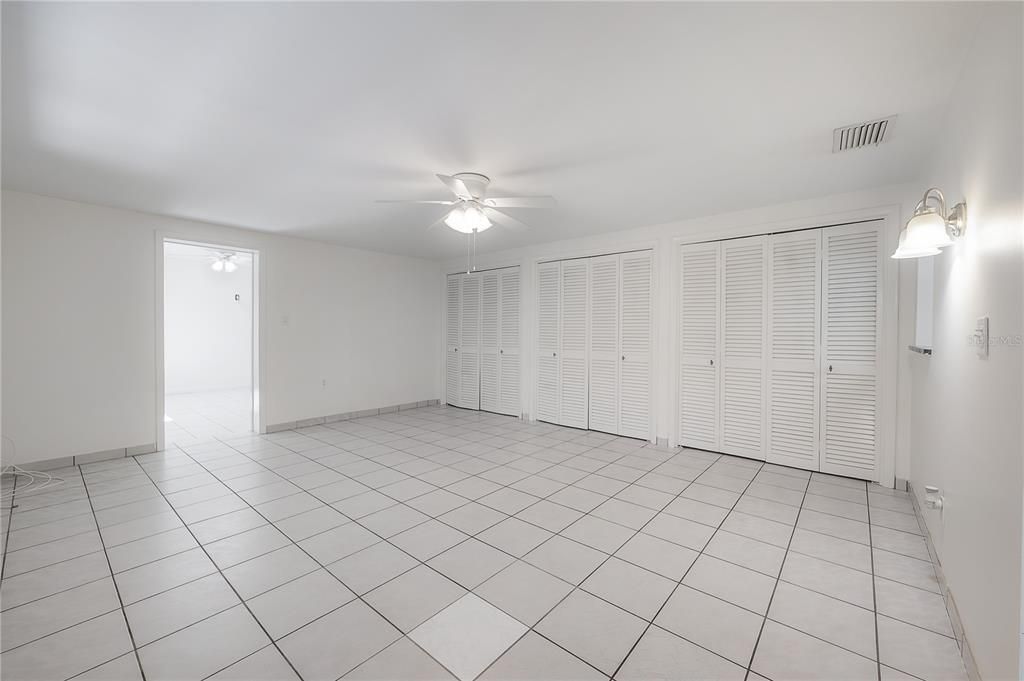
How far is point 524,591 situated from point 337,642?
2.85 ft

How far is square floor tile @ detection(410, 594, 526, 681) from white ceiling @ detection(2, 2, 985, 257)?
2524 mm

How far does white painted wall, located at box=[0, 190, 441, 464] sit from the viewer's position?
3654 millimetres

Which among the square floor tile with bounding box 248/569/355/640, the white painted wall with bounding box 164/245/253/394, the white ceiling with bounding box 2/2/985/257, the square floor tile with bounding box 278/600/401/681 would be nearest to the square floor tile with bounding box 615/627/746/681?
the square floor tile with bounding box 278/600/401/681

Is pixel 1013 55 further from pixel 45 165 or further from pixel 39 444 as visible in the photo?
pixel 39 444

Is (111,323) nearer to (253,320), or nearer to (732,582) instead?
(253,320)

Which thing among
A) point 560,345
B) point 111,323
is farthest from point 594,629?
point 111,323

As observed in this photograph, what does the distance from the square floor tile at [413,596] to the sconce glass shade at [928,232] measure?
2.77 m

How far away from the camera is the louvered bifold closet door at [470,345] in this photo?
6668mm

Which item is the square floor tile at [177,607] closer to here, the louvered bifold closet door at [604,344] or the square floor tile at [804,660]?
the square floor tile at [804,660]

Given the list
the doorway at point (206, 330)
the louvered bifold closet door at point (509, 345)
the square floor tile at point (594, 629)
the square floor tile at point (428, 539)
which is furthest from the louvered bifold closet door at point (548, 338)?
the doorway at point (206, 330)

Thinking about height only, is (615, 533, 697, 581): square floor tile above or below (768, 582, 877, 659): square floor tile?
above

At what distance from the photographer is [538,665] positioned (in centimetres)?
160

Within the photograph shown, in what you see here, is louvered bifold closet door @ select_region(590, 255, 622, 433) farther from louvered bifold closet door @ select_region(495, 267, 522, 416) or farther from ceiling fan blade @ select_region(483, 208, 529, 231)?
louvered bifold closet door @ select_region(495, 267, 522, 416)

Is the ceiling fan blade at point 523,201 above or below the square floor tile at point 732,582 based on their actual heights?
above
